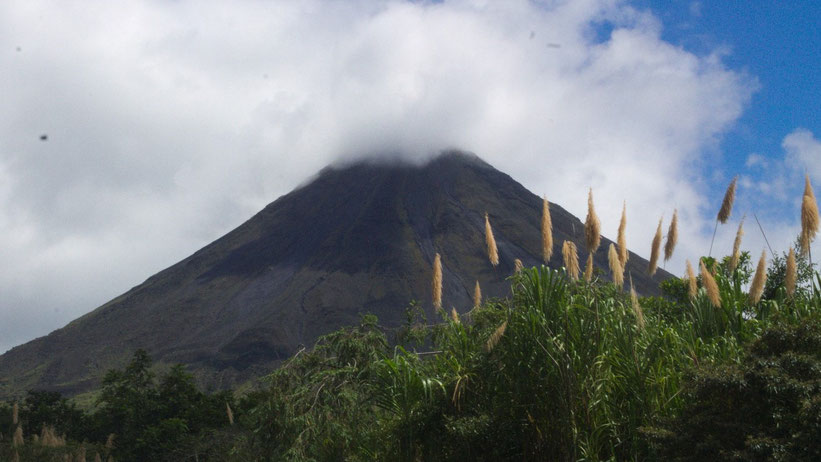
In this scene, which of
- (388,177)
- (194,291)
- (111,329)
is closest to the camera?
(111,329)

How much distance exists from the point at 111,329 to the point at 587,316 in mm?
122460

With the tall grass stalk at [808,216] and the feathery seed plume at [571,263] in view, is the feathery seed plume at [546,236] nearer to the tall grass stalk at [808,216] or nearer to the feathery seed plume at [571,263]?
the feathery seed plume at [571,263]

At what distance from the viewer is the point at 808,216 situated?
747 cm

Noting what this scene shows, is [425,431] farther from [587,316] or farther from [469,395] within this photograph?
[587,316]

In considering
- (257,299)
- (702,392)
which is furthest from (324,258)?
(702,392)

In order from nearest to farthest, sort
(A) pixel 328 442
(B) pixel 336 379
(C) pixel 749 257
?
1. (A) pixel 328 442
2. (B) pixel 336 379
3. (C) pixel 749 257

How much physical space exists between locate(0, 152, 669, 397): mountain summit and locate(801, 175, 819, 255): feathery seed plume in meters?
81.2

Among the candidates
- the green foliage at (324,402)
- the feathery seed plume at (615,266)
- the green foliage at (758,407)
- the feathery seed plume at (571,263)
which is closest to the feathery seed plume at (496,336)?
the feathery seed plume at (571,263)

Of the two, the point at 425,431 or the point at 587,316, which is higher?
the point at 587,316

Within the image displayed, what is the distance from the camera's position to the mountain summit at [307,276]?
103 metres

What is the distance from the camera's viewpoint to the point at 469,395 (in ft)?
29.0

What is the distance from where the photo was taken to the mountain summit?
10288cm

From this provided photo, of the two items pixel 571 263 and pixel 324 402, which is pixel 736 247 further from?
pixel 324 402

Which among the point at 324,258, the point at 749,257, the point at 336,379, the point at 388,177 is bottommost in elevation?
the point at 336,379
